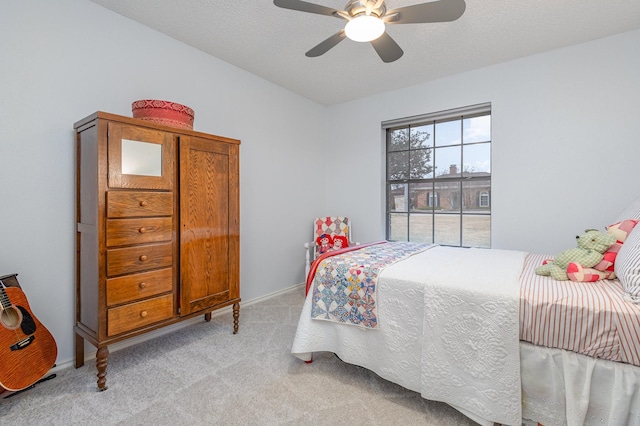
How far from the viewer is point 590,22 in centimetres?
233

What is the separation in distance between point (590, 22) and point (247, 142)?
10.4ft

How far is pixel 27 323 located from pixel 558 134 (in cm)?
431

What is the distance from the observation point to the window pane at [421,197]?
3650mm

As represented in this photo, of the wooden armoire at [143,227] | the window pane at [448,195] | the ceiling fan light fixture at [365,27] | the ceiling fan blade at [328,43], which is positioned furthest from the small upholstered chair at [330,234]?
the ceiling fan light fixture at [365,27]

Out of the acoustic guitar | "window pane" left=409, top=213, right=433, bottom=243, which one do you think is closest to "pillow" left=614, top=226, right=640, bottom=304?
"window pane" left=409, top=213, right=433, bottom=243

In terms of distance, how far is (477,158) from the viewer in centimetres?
335

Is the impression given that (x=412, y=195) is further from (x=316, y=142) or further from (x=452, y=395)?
(x=452, y=395)

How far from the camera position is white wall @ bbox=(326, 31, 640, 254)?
2525 mm

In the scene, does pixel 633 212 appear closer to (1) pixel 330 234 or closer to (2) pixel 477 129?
(2) pixel 477 129

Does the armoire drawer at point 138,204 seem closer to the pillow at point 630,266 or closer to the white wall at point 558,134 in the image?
the pillow at point 630,266

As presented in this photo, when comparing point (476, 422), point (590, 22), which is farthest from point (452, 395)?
point (590, 22)

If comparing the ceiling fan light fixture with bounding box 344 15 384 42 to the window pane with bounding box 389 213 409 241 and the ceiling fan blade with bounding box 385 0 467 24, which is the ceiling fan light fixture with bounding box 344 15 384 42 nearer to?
the ceiling fan blade with bounding box 385 0 467 24

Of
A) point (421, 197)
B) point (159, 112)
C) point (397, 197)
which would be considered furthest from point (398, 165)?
point (159, 112)

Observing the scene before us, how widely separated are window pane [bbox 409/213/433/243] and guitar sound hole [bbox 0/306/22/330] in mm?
3584
